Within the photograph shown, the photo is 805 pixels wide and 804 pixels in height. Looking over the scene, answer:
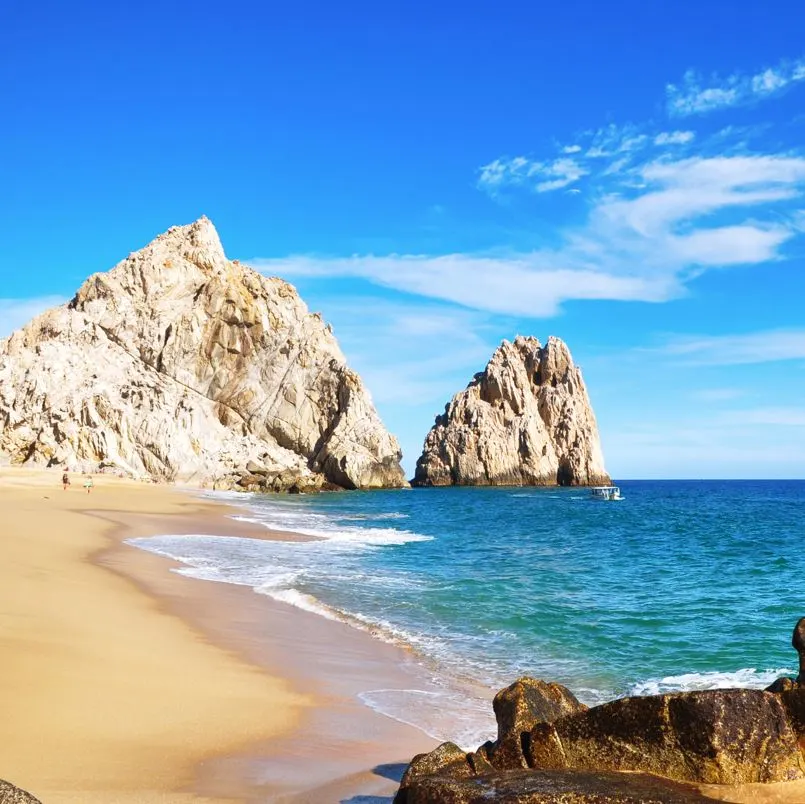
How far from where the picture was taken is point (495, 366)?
407ft

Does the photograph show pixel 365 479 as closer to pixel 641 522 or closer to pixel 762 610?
pixel 641 522

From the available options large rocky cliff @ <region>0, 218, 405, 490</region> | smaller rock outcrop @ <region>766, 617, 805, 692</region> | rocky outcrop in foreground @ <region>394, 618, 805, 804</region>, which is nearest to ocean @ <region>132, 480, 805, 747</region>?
rocky outcrop in foreground @ <region>394, 618, 805, 804</region>

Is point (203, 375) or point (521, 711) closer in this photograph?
point (521, 711)

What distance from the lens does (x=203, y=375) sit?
88438 millimetres

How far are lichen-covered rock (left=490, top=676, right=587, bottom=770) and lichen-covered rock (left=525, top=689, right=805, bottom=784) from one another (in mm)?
309

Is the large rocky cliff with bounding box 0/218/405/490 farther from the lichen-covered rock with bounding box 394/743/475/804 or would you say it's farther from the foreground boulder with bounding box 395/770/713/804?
the foreground boulder with bounding box 395/770/713/804

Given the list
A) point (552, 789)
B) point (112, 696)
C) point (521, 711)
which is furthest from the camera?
point (112, 696)

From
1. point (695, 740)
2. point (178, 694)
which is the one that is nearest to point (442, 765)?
point (695, 740)

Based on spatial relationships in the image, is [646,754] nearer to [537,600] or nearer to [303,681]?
[303,681]

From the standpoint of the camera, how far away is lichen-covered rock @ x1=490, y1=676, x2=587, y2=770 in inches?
196

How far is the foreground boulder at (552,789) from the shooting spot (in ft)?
12.6

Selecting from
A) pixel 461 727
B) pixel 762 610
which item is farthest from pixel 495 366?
pixel 461 727

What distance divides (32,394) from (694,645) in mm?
67800

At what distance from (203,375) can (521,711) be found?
8652cm
